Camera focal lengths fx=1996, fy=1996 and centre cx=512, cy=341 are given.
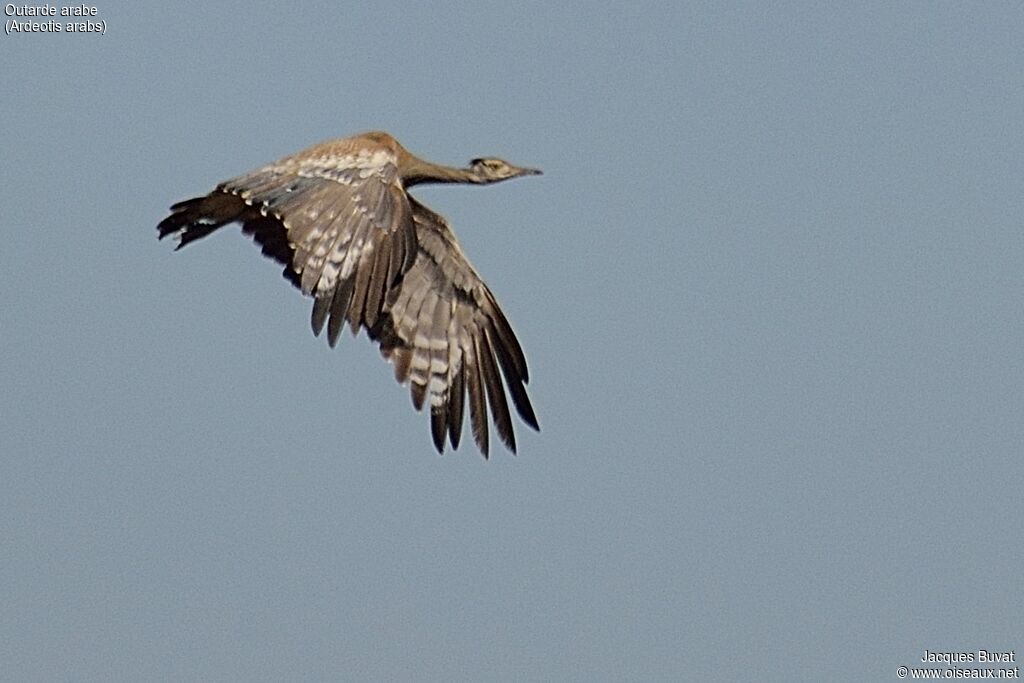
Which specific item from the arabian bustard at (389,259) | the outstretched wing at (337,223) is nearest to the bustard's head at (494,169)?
the arabian bustard at (389,259)

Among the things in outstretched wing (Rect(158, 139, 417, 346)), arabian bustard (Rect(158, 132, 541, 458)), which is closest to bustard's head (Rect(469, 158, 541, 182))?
arabian bustard (Rect(158, 132, 541, 458))

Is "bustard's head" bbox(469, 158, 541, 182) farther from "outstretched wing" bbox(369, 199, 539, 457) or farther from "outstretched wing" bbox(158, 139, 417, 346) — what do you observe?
"outstretched wing" bbox(158, 139, 417, 346)

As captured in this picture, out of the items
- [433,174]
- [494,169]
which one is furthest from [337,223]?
[494,169]

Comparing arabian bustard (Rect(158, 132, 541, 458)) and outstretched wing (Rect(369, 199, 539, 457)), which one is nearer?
arabian bustard (Rect(158, 132, 541, 458))

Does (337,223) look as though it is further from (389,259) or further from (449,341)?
(449,341)

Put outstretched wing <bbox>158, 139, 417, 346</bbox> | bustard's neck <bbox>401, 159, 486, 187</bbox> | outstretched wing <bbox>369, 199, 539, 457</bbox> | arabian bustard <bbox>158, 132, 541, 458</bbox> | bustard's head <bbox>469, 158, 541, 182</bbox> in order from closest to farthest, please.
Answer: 1. outstretched wing <bbox>158, 139, 417, 346</bbox>
2. arabian bustard <bbox>158, 132, 541, 458</bbox>
3. bustard's neck <bbox>401, 159, 486, 187</bbox>
4. outstretched wing <bbox>369, 199, 539, 457</bbox>
5. bustard's head <bbox>469, 158, 541, 182</bbox>

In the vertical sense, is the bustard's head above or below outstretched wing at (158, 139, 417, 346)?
above

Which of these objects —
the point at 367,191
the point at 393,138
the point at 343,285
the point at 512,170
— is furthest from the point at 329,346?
the point at 512,170

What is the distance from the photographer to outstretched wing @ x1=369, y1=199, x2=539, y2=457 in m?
25.7

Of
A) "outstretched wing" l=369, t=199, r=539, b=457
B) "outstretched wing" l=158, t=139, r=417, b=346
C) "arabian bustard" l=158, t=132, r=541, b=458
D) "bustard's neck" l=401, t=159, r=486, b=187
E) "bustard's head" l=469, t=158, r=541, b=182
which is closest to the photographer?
"outstretched wing" l=158, t=139, r=417, b=346

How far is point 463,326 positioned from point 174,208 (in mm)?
4240

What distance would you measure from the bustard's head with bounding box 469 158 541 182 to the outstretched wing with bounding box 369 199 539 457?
1463 millimetres

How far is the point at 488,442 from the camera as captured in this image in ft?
84.0

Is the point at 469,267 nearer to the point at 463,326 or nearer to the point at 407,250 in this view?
the point at 463,326
